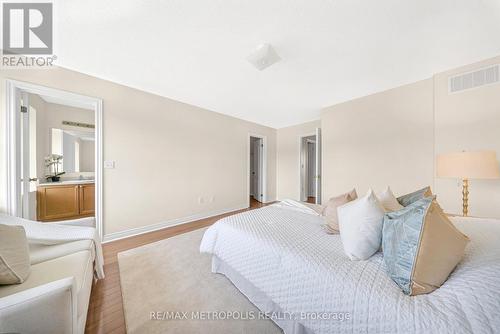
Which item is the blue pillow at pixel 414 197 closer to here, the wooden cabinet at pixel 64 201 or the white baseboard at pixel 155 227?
the white baseboard at pixel 155 227

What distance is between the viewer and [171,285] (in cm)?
158

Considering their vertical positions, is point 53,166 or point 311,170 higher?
point 53,166

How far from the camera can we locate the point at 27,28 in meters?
1.56

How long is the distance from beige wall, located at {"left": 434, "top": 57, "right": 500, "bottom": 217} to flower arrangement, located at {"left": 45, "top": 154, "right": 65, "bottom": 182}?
6.60 m

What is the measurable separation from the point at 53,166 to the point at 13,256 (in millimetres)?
3705

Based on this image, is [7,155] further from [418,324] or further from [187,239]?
[418,324]

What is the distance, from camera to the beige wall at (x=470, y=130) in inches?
75.9

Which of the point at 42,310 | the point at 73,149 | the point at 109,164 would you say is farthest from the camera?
the point at 73,149

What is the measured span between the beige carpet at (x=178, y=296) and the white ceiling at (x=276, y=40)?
2401 millimetres

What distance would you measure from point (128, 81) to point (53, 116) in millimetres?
2205

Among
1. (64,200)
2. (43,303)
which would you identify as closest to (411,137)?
(43,303)

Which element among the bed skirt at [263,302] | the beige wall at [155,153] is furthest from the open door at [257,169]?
the bed skirt at [263,302]

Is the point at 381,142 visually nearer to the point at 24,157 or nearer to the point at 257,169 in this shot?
the point at 257,169

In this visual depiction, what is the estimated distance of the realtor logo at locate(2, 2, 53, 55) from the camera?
1.37 m
